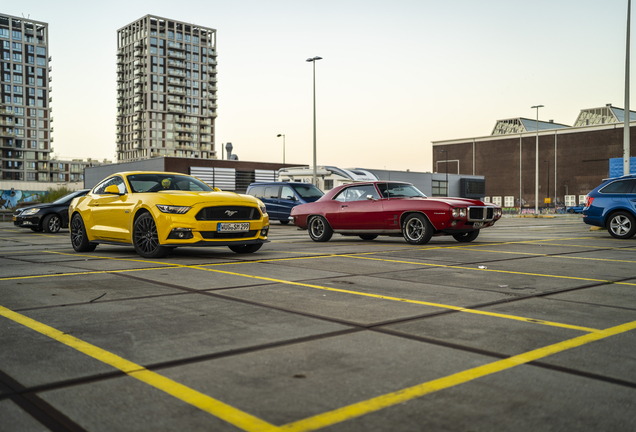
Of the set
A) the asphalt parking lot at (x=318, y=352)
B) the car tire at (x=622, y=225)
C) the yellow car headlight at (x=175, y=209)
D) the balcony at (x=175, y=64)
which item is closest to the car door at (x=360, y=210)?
the yellow car headlight at (x=175, y=209)

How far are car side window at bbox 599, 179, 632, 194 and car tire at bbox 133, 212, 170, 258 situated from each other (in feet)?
36.5

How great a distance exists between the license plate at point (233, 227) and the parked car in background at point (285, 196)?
43.0 ft

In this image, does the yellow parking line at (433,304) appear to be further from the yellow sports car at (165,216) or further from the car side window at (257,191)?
the car side window at (257,191)

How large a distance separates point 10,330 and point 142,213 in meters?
5.54

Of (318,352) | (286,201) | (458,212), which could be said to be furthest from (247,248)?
(286,201)

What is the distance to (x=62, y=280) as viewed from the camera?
22.0 ft

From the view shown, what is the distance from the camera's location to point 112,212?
33.5ft

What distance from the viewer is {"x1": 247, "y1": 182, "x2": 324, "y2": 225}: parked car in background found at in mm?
23141

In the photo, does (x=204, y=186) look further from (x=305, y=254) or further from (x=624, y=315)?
(x=624, y=315)

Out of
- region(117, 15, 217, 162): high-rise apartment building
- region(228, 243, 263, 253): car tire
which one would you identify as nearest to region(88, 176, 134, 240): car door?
region(228, 243, 263, 253): car tire

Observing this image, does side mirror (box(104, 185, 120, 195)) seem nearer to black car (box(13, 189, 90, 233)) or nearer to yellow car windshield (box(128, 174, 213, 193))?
yellow car windshield (box(128, 174, 213, 193))

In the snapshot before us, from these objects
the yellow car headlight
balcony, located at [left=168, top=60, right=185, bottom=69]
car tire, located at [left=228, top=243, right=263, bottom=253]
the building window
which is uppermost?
balcony, located at [left=168, top=60, right=185, bottom=69]

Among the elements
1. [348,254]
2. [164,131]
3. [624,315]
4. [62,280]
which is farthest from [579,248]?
[164,131]

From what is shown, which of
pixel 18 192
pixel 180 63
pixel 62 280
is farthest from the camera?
pixel 180 63
